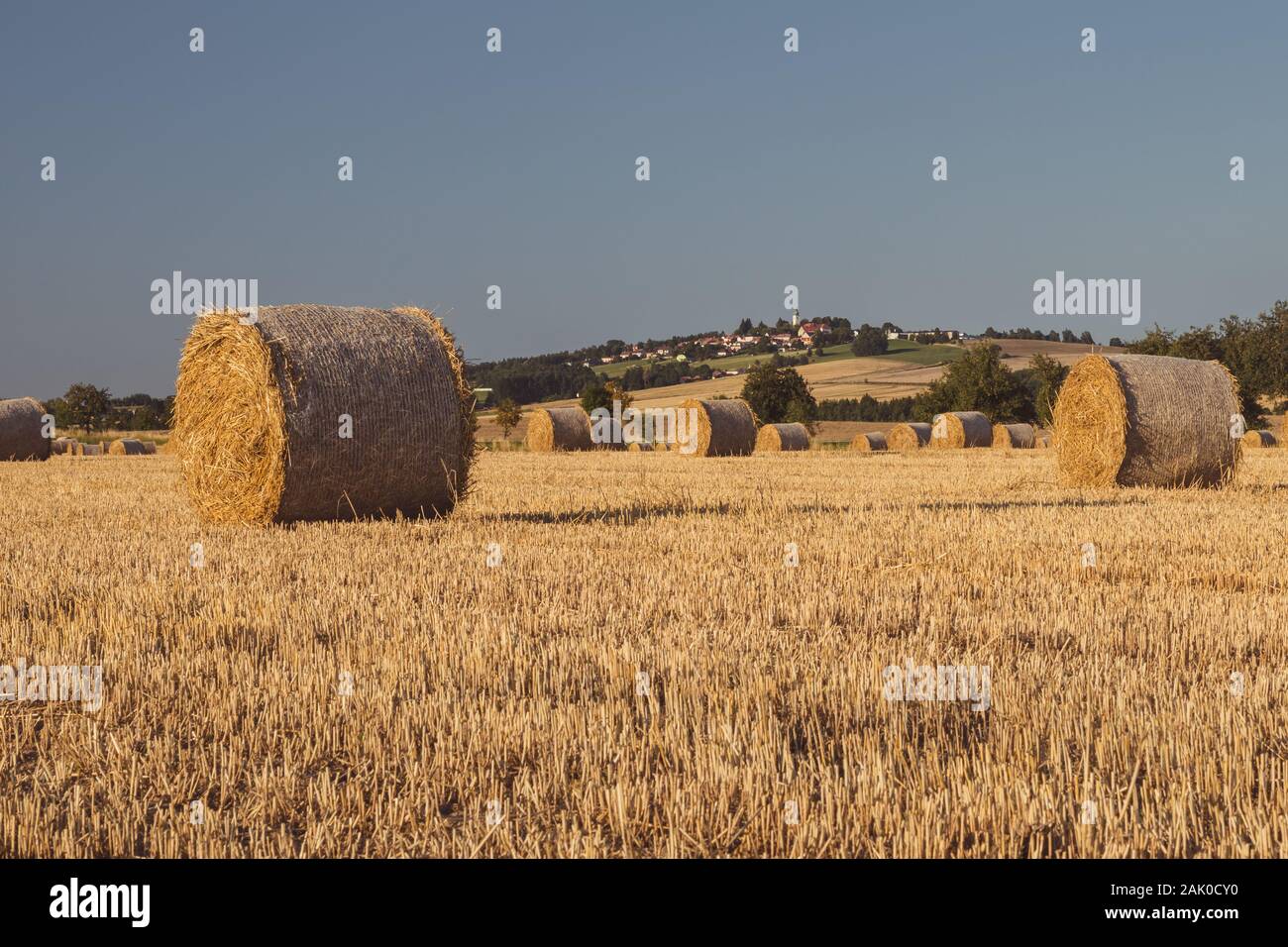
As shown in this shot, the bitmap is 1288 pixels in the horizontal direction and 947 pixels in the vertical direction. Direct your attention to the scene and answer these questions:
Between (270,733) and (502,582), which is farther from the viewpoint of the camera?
(502,582)

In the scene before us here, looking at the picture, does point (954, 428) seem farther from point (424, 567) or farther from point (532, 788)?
point (532, 788)

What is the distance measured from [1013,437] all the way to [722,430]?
13625 millimetres

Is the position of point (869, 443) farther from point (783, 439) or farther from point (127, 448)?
point (127, 448)

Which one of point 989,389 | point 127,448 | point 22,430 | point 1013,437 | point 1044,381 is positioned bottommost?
point 1013,437

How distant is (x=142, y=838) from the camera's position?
10.7 feet

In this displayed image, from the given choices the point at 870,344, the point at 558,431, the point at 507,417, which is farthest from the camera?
the point at 870,344

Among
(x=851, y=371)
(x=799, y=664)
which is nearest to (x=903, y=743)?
(x=799, y=664)

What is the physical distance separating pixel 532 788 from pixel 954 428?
39752 mm

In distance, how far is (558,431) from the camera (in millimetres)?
39750

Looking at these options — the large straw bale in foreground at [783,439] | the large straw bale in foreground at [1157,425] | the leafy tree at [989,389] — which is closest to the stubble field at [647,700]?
the large straw bale in foreground at [1157,425]

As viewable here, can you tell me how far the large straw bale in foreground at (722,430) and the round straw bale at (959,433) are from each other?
972cm

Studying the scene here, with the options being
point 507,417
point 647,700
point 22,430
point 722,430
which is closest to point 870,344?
point 507,417

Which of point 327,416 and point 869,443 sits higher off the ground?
point 327,416

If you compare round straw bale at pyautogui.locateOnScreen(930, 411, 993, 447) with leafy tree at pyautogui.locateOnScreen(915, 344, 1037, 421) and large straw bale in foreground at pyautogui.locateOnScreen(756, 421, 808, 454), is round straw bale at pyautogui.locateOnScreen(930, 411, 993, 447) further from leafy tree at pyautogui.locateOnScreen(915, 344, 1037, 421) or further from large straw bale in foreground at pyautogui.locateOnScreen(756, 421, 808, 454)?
leafy tree at pyautogui.locateOnScreen(915, 344, 1037, 421)
